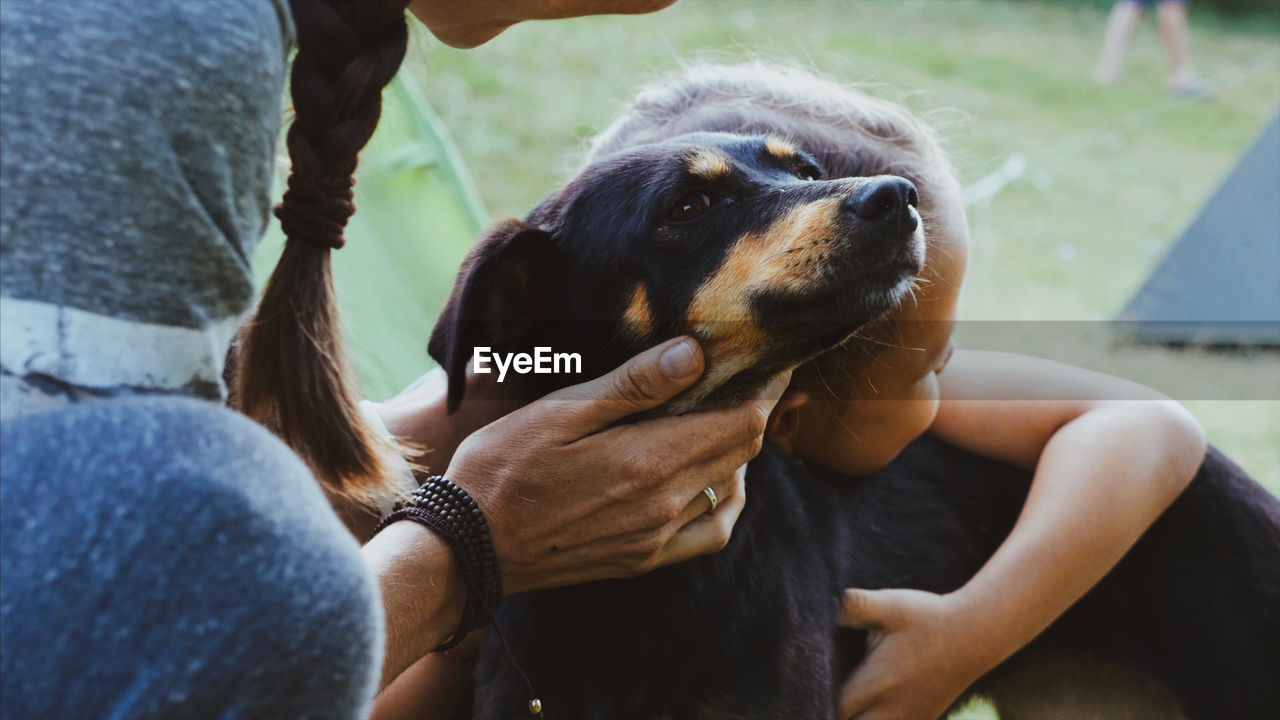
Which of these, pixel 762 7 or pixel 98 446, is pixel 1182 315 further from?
pixel 762 7

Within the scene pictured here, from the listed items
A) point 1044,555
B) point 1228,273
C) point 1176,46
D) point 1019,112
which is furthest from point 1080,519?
point 1176,46

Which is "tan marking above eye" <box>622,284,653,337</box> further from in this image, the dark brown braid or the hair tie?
the hair tie

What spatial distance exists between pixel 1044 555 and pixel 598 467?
893 mm

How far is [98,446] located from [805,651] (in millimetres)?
1083

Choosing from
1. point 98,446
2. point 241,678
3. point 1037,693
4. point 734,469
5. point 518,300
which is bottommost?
point 1037,693

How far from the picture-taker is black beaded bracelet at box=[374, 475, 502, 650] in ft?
4.71

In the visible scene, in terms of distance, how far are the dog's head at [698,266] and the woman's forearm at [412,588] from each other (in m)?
0.18

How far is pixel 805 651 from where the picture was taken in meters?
1.66

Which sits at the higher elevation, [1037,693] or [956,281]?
[956,281]

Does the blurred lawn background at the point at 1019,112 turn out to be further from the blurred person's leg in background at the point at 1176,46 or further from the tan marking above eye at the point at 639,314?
the tan marking above eye at the point at 639,314

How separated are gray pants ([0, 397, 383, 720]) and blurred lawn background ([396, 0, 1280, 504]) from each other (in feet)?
5.25

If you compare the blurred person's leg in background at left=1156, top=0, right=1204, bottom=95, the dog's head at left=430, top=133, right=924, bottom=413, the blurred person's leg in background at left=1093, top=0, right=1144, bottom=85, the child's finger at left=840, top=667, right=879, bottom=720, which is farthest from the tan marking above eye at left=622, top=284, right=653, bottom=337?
the blurred person's leg in background at left=1093, top=0, right=1144, bottom=85

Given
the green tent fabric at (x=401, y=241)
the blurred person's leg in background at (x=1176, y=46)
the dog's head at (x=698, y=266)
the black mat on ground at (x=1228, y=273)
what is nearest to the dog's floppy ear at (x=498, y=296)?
the dog's head at (x=698, y=266)

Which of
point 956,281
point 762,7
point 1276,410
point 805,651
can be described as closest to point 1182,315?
point 1276,410
